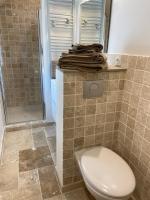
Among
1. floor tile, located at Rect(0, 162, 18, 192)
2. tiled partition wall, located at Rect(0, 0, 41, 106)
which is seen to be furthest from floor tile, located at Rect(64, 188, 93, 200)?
tiled partition wall, located at Rect(0, 0, 41, 106)

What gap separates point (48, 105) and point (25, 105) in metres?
0.90

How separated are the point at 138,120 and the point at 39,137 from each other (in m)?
1.54

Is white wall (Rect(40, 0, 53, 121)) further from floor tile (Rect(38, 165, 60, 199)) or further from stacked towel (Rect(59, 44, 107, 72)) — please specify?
stacked towel (Rect(59, 44, 107, 72))

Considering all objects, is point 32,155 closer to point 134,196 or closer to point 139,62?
point 134,196

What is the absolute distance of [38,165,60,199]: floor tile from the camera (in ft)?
4.84

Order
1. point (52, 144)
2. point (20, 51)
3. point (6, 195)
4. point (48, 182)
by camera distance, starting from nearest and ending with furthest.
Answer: point (6, 195) < point (48, 182) < point (52, 144) < point (20, 51)

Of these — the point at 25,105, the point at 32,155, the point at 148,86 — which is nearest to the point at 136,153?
the point at 148,86

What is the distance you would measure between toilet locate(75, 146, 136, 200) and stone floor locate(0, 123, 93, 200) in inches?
19.2

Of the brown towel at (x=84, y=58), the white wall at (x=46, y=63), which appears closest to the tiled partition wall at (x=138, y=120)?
the brown towel at (x=84, y=58)

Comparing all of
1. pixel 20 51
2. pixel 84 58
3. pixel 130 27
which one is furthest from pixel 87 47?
pixel 20 51

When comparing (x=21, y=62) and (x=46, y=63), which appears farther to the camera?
(x=21, y=62)

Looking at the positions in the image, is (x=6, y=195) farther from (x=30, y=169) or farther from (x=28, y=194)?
(x=30, y=169)

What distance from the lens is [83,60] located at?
3.84 feet

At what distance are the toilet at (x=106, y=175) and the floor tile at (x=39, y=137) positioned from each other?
3.19ft
